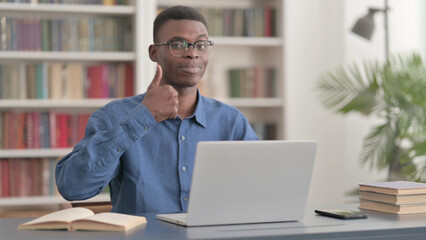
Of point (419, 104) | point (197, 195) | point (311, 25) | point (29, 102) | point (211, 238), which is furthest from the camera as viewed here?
point (311, 25)

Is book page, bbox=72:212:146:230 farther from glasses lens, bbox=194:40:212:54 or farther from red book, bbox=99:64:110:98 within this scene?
red book, bbox=99:64:110:98

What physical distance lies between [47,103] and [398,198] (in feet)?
8.32

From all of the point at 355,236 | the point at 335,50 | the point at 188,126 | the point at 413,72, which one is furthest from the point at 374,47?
the point at 355,236

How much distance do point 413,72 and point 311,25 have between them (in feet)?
3.05

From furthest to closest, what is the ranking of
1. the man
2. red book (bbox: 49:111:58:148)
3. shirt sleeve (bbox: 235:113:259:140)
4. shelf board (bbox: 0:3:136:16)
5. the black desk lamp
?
the black desk lamp < red book (bbox: 49:111:58:148) < shelf board (bbox: 0:3:136:16) < shirt sleeve (bbox: 235:113:259:140) < the man

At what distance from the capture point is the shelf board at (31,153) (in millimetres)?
3822

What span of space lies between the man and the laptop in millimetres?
461

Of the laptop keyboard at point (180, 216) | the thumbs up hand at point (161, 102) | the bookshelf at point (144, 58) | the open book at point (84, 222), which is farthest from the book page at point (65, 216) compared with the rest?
the bookshelf at point (144, 58)

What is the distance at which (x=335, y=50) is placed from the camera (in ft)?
14.5

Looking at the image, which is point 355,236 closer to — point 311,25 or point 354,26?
point 354,26

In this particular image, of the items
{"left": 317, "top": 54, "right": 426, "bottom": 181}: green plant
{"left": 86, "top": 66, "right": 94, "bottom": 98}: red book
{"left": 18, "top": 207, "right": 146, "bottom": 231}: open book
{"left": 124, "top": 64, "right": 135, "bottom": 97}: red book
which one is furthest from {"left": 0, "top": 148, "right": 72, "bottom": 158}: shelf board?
{"left": 18, "top": 207, "right": 146, "bottom": 231}: open book

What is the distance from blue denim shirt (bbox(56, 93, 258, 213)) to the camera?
1850mm

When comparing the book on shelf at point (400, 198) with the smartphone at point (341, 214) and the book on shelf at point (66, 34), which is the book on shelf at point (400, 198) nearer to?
the smartphone at point (341, 214)

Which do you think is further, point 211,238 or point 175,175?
point 175,175
